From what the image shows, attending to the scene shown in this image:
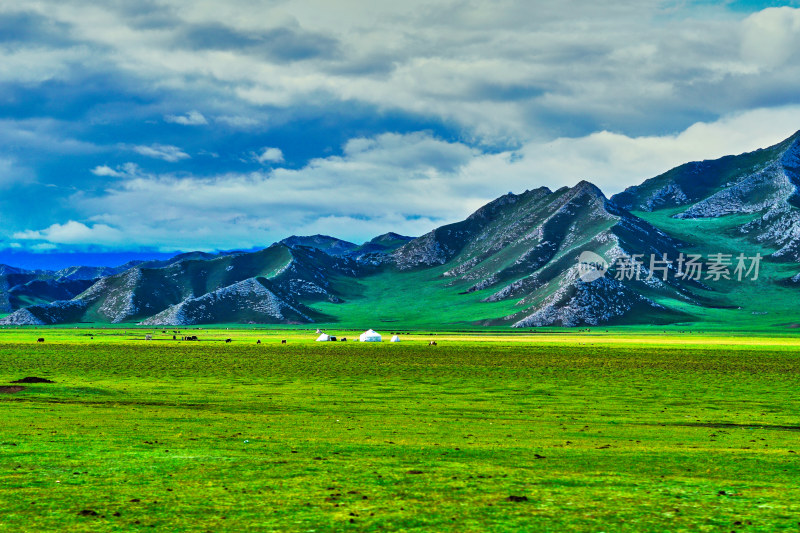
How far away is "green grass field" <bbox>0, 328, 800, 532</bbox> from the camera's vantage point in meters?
17.3

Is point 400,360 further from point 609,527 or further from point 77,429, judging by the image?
point 609,527

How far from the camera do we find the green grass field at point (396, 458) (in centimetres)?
1731

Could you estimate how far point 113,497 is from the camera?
19422mm

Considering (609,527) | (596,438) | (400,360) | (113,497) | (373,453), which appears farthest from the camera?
(400,360)

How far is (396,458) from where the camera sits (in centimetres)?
2656

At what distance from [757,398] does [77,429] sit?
5238 cm

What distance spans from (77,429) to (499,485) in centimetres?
2363

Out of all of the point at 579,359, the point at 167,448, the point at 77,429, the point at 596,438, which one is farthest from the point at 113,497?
the point at 579,359

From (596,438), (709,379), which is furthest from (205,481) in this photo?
(709,379)

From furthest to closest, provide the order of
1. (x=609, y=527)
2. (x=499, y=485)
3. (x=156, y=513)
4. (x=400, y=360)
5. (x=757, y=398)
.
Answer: (x=400, y=360)
(x=757, y=398)
(x=499, y=485)
(x=156, y=513)
(x=609, y=527)

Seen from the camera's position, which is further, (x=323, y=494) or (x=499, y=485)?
(x=499, y=485)

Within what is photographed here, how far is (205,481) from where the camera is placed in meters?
21.7

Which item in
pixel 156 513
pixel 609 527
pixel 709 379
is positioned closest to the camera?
pixel 609 527

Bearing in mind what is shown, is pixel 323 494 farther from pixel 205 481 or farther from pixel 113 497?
pixel 113 497
